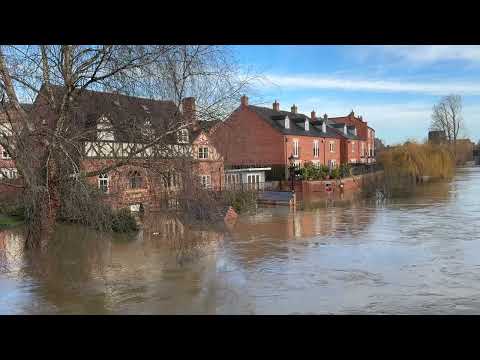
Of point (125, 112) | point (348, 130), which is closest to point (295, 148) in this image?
point (348, 130)

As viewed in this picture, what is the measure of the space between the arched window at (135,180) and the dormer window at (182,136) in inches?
52.2

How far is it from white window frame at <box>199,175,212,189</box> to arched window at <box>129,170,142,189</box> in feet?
5.18

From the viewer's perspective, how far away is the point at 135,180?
10773 mm

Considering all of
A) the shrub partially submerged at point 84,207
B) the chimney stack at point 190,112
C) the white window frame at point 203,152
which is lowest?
the shrub partially submerged at point 84,207

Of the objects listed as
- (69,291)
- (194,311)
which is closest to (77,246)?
(69,291)

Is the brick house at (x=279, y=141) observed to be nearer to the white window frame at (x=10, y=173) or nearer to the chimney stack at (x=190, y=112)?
the chimney stack at (x=190, y=112)

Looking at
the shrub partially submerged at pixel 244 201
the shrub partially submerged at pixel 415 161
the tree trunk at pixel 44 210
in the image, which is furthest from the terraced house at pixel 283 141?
the tree trunk at pixel 44 210

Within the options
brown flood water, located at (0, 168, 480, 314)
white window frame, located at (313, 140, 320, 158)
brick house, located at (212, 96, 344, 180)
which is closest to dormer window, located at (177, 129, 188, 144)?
brown flood water, located at (0, 168, 480, 314)

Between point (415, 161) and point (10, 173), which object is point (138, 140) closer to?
point (10, 173)

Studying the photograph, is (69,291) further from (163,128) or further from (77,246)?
(163,128)

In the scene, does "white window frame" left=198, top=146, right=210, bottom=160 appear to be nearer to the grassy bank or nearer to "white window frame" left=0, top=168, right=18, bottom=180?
"white window frame" left=0, top=168, right=18, bottom=180

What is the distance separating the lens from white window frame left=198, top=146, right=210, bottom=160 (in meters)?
11.0

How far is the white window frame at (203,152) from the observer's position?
432 inches
